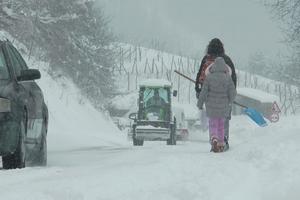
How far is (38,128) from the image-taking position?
8.87 meters

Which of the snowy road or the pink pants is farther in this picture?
the pink pants

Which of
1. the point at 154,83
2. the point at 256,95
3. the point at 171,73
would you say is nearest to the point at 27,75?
the point at 154,83

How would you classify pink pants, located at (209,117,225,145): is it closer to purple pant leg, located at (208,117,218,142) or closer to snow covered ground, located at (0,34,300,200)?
purple pant leg, located at (208,117,218,142)

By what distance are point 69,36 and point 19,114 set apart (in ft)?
118

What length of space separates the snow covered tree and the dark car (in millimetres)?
14343

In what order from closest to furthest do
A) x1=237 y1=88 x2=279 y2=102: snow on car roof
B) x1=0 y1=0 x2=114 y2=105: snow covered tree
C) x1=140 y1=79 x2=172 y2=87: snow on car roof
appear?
x1=140 y1=79 x2=172 y2=87: snow on car roof, x1=0 y1=0 x2=114 y2=105: snow covered tree, x1=237 y1=88 x2=279 y2=102: snow on car roof

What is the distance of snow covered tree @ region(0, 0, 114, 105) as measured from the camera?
25766 millimetres

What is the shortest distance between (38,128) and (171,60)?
598 feet

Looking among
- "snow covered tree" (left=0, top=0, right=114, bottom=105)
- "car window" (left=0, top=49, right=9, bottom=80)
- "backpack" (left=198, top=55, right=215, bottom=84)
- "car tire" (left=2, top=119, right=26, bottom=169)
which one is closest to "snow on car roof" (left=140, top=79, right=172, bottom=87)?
"snow covered tree" (left=0, top=0, right=114, bottom=105)

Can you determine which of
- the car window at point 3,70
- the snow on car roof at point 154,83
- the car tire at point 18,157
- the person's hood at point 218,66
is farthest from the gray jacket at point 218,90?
the snow on car roof at point 154,83

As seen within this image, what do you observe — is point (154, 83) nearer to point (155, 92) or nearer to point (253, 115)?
point (155, 92)

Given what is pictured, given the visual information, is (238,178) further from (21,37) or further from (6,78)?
(21,37)

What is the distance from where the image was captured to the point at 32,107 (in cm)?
852

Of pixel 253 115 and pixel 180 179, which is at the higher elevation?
pixel 253 115
